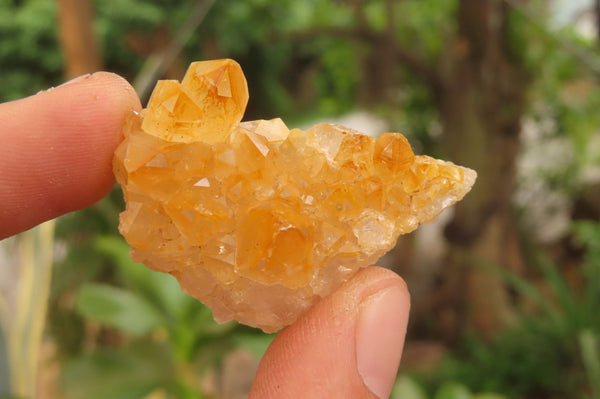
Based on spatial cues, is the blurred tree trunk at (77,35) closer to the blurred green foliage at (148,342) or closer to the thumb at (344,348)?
the blurred green foliage at (148,342)

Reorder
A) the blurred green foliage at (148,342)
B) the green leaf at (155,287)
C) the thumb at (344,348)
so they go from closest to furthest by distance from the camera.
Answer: the thumb at (344,348) → the blurred green foliage at (148,342) → the green leaf at (155,287)

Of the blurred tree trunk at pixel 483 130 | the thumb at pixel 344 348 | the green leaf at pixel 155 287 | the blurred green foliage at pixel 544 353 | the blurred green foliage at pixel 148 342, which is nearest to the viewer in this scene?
the thumb at pixel 344 348

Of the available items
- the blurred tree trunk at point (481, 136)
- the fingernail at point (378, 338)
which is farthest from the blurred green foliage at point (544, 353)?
the fingernail at point (378, 338)

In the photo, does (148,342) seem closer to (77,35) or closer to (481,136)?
(77,35)

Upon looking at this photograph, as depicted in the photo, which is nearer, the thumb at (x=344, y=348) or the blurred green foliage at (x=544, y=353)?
the thumb at (x=344, y=348)

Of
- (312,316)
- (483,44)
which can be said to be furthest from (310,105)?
(312,316)

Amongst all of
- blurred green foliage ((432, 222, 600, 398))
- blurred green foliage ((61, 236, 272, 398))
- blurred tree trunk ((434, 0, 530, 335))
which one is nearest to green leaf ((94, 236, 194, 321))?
blurred green foliage ((61, 236, 272, 398))

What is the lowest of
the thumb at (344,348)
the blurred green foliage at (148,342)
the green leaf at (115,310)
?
the blurred green foliage at (148,342)
